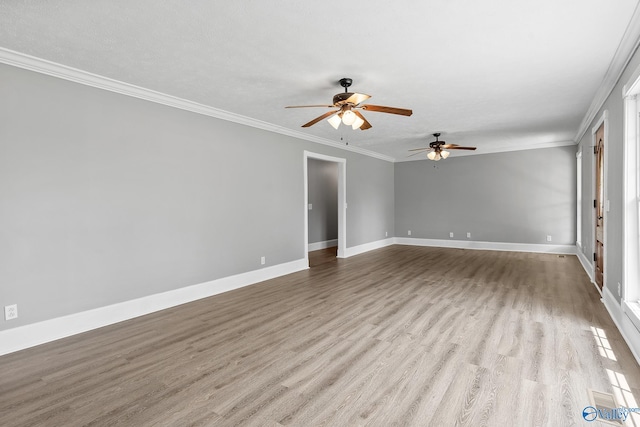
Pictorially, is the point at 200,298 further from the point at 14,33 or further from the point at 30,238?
the point at 14,33

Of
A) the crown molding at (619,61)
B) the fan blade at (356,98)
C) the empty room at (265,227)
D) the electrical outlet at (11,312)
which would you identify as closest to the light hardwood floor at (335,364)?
the empty room at (265,227)

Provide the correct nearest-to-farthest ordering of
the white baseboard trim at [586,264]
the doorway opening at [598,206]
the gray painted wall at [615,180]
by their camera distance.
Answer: the gray painted wall at [615,180]
the doorway opening at [598,206]
the white baseboard trim at [586,264]

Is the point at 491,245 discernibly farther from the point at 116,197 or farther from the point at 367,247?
the point at 116,197

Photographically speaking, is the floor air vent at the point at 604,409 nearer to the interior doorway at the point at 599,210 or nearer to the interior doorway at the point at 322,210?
the interior doorway at the point at 599,210

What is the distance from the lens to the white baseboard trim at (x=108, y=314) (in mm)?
2836

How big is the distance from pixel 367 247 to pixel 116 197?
5.91 metres

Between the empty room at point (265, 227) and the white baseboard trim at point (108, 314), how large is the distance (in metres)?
0.02

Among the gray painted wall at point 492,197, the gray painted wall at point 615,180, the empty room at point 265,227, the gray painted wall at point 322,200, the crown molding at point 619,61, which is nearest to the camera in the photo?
the empty room at point 265,227

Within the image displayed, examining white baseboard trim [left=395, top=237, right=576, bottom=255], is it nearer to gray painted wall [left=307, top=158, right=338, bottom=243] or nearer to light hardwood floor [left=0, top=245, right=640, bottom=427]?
gray painted wall [left=307, top=158, right=338, bottom=243]

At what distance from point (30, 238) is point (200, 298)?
6.36ft

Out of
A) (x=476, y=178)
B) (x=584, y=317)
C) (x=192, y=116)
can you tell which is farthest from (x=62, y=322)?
(x=476, y=178)

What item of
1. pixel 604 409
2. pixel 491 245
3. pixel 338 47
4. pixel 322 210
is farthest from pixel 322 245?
pixel 604 409

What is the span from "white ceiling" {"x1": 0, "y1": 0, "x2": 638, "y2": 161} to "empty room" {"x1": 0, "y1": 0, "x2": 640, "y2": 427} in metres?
0.02

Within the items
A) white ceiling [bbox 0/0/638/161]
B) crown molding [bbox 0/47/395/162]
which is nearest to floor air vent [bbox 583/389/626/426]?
white ceiling [bbox 0/0/638/161]
